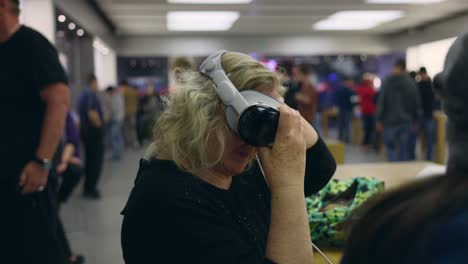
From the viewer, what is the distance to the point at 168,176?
1.12m

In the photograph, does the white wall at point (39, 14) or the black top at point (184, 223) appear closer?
the black top at point (184, 223)

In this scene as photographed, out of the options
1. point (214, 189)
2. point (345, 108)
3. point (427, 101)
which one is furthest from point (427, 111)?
point (214, 189)

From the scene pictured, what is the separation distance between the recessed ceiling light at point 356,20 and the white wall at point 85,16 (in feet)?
15.5

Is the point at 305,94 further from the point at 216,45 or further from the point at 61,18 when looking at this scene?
the point at 216,45

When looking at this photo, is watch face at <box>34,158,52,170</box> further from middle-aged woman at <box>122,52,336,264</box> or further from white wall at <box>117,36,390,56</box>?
white wall at <box>117,36,390,56</box>

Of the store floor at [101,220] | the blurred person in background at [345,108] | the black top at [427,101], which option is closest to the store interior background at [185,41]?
the store floor at [101,220]

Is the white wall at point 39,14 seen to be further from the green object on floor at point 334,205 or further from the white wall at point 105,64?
the green object on floor at point 334,205

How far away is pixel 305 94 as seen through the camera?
20.2ft

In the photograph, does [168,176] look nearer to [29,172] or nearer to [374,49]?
[29,172]

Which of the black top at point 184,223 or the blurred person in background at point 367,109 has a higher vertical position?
Result: the black top at point 184,223

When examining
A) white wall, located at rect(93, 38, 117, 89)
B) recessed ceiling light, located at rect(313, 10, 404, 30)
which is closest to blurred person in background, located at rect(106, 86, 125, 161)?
white wall, located at rect(93, 38, 117, 89)

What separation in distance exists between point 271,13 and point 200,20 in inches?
67.5

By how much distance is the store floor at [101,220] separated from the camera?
11.9 feet

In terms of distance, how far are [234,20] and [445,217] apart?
11.4 m
